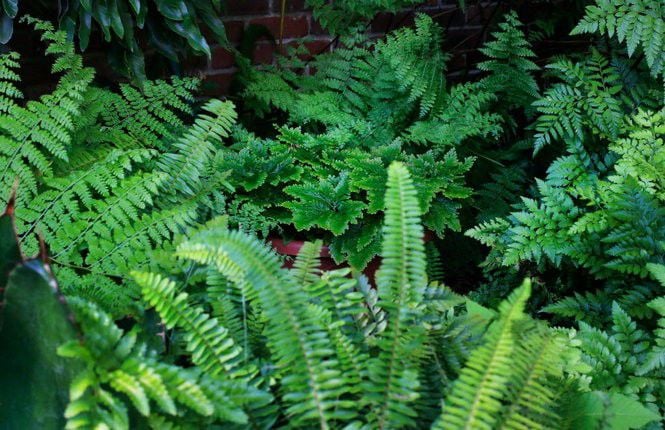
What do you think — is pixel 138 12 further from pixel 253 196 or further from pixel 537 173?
pixel 537 173

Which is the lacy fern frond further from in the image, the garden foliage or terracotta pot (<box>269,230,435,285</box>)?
terracotta pot (<box>269,230,435,285</box>)

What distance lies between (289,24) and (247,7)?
244 millimetres

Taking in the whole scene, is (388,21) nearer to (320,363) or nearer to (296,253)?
(296,253)

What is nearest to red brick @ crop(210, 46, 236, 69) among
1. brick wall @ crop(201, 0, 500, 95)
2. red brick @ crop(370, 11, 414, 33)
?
brick wall @ crop(201, 0, 500, 95)

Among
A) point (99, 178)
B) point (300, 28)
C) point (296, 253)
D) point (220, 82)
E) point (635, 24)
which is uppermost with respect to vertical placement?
point (635, 24)

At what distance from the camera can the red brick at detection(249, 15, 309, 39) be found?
9.36 feet

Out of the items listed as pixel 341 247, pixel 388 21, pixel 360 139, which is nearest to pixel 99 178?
pixel 341 247

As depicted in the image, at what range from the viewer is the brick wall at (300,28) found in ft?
9.06

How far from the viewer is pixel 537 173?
253 cm

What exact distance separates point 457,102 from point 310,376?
1.63 metres

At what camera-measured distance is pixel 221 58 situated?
110 inches

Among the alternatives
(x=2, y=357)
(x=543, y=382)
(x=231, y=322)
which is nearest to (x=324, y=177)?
(x=231, y=322)

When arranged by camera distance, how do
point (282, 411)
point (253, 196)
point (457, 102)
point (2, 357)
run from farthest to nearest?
point (457, 102)
point (253, 196)
point (282, 411)
point (2, 357)

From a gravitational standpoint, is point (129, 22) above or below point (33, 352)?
above
